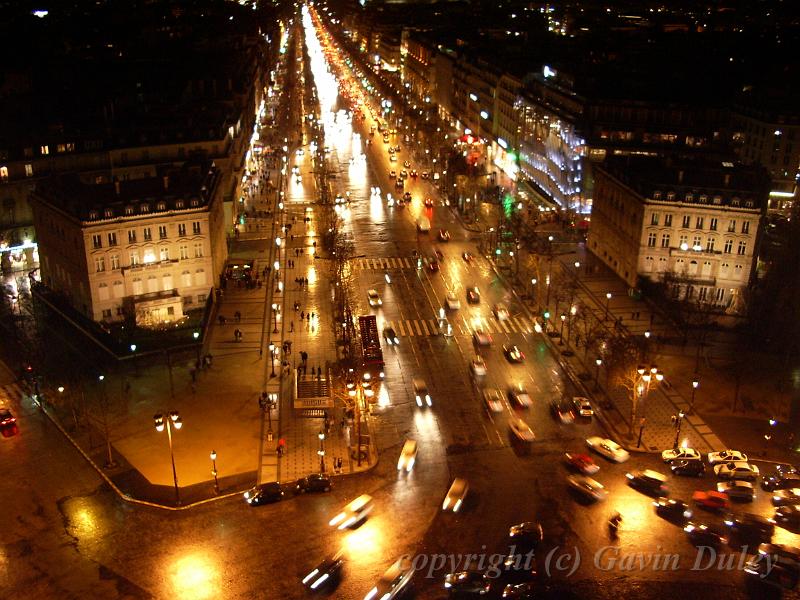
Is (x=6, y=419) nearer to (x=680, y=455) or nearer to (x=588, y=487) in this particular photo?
(x=588, y=487)

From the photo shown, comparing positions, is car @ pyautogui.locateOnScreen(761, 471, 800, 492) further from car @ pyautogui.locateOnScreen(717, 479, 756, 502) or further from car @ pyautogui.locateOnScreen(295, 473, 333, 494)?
car @ pyautogui.locateOnScreen(295, 473, 333, 494)

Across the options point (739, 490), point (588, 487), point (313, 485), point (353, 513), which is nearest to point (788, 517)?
point (739, 490)

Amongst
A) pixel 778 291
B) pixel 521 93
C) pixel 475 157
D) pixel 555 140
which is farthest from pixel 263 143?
pixel 778 291

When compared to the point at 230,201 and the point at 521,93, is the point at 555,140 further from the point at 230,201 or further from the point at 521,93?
the point at 230,201

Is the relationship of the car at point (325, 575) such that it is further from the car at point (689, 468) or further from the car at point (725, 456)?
the car at point (725, 456)

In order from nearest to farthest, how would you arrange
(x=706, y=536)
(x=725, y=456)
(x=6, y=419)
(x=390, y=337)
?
(x=706, y=536) < (x=725, y=456) < (x=6, y=419) < (x=390, y=337)

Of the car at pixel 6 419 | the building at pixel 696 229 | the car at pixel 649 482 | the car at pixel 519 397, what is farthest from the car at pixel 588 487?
the car at pixel 6 419
